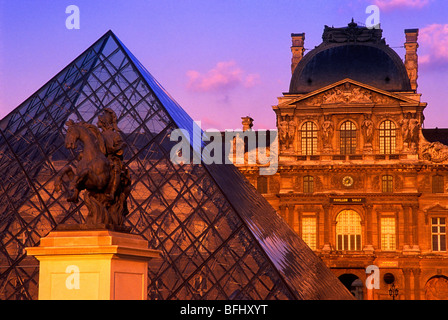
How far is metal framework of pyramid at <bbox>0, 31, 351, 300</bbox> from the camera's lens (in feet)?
74.6

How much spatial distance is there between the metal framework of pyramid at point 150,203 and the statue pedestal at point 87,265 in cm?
902

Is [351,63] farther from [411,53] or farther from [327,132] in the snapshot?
[411,53]

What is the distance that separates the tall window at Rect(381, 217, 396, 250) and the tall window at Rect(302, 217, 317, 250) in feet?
12.6

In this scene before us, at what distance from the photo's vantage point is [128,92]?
27.2 meters

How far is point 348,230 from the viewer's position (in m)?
56.2

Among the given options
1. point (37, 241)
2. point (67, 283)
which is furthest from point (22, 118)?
point (67, 283)

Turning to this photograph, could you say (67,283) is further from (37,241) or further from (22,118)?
(22,118)

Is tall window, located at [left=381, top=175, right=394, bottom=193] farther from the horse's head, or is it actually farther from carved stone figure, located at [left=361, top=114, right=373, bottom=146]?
the horse's head

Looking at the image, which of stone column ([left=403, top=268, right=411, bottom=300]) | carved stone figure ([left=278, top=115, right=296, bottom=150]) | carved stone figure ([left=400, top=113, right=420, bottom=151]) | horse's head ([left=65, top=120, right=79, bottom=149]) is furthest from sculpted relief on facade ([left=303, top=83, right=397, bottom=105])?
horse's head ([left=65, top=120, right=79, bottom=149])

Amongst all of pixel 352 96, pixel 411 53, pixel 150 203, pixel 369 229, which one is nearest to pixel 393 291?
pixel 369 229

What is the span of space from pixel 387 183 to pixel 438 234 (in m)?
4.08

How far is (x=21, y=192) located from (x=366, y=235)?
3375 cm

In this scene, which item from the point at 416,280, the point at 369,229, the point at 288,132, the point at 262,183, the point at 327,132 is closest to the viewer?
the point at 416,280

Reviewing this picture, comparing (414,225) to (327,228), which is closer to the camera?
(414,225)
